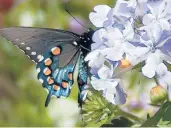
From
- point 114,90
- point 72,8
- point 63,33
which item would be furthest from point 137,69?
point 72,8

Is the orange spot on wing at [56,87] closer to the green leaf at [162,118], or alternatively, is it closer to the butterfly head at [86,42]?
the butterfly head at [86,42]

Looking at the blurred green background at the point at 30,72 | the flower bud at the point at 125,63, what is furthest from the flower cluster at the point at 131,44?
the blurred green background at the point at 30,72

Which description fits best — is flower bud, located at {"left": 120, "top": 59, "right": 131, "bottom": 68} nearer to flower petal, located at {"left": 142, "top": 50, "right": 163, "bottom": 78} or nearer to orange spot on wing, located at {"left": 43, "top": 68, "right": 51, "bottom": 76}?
flower petal, located at {"left": 142, "top": 50, "right": 163, "bottom": 78}

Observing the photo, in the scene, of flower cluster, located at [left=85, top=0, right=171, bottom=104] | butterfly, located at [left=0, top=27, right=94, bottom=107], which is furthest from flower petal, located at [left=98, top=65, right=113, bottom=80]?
butterfly, located at [left=0, top=27, right=94, bottom=107]

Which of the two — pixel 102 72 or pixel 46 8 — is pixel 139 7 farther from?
pixel 46 8

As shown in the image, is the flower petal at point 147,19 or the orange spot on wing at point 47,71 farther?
the orange spot on wing at point 47,71

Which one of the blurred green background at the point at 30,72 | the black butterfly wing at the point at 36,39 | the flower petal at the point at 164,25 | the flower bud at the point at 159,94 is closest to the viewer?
the flower petal at the point at 164,25

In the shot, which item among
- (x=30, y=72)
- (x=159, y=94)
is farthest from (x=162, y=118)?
(x=30, y=72)
